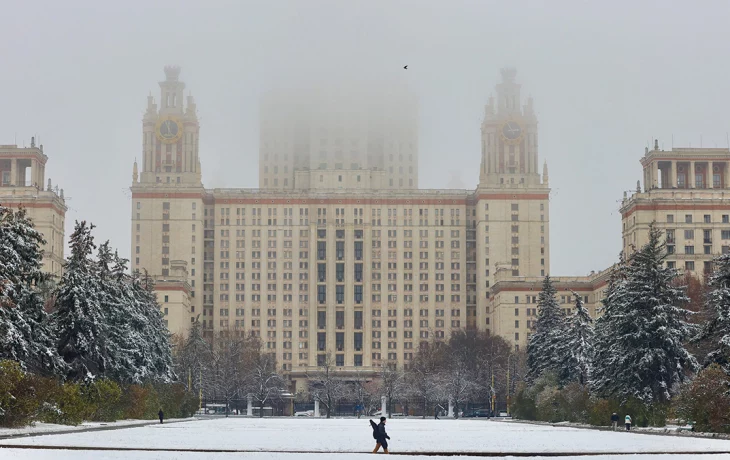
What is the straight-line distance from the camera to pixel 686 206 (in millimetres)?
194875

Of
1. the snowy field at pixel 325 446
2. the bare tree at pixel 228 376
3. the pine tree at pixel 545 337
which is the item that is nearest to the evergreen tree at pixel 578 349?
the pine tree at pixel 545 337

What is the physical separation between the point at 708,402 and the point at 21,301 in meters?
37.8

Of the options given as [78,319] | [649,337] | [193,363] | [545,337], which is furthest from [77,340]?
[193,363]

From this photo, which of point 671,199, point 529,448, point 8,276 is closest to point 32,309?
point 8,276

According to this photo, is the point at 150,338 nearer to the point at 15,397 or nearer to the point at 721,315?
the point at 15,397

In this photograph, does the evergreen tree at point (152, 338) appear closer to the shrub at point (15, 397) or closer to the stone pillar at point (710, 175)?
the shrub at point (15, 397)

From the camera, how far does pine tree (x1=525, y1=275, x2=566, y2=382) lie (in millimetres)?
115250

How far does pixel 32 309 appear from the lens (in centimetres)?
7338

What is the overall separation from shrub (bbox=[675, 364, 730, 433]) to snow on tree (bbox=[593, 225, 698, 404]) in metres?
11.5

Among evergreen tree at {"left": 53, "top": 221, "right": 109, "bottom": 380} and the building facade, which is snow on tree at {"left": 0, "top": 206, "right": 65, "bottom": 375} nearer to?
evergreen tree at {"left": 53, "top": 221, "right": 109, "bottom": 380}

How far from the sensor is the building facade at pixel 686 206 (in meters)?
193

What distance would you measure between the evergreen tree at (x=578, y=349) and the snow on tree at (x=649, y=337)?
21094 mm

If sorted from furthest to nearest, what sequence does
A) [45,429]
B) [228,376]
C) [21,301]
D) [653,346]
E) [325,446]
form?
[228,376], [653,346], [21,301], [45,429], [325,446]

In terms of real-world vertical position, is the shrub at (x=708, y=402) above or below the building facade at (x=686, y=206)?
below
